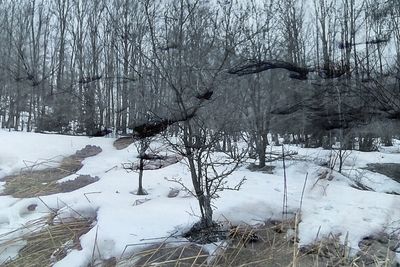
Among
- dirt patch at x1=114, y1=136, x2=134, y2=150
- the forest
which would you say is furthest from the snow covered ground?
dirt patch at x1=114, y1=136, x2=134, y2=150

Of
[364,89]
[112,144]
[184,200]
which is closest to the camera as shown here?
[184,200]

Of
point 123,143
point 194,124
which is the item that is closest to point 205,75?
point 194,124

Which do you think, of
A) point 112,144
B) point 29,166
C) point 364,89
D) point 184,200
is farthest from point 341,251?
point 112,144

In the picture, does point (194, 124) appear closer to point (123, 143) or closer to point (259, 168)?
point (259, 168)

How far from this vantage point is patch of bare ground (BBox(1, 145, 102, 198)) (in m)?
6.87

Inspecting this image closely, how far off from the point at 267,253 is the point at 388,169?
7551mm

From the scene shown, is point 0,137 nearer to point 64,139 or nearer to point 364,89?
point 64,139

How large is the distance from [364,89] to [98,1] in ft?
48.1

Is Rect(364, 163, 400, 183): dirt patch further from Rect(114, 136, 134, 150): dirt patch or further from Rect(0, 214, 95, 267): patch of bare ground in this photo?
Rect(0, 214, 95, 267): patch of bare ground

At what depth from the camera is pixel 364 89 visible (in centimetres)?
903

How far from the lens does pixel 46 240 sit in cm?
465

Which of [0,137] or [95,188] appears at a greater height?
[0,137]

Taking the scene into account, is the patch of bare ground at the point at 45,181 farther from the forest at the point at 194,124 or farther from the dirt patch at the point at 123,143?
the dirt patch at the point at 123,143

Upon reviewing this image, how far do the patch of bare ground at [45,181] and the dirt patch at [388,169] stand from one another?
6852 millimetres
